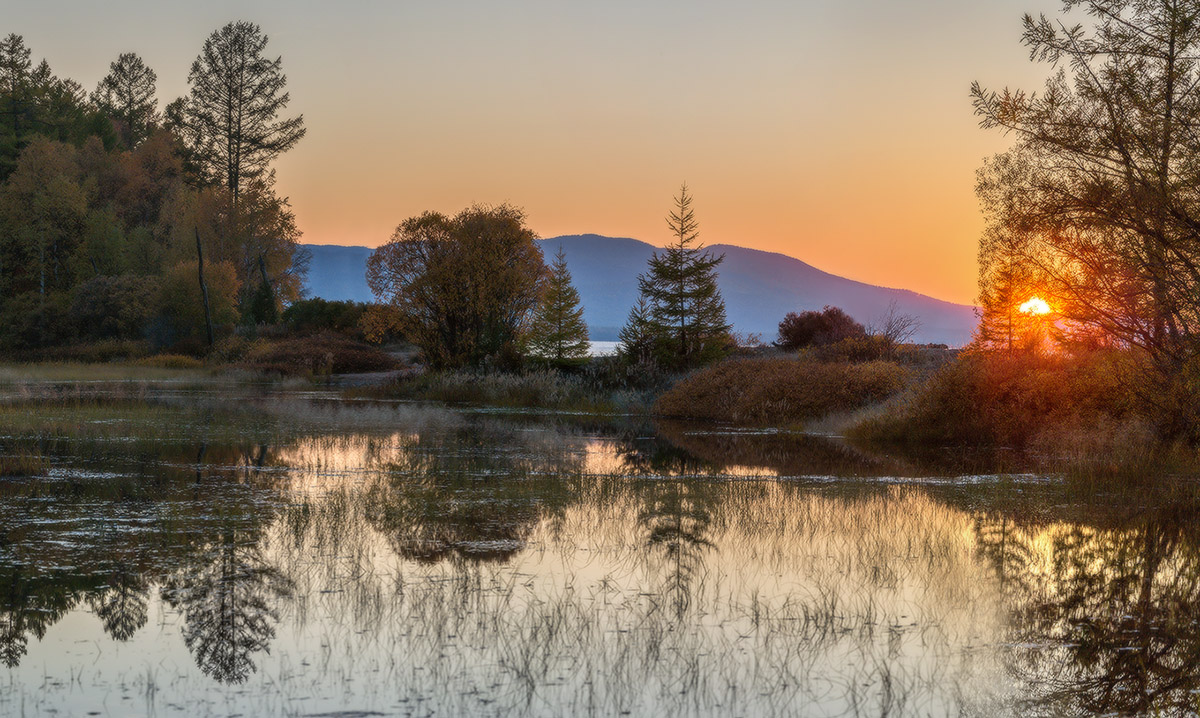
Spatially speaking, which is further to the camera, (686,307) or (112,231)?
(112,231)

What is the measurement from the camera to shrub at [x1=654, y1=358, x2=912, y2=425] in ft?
93.0

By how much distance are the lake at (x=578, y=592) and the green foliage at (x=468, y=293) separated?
2267 centimetres

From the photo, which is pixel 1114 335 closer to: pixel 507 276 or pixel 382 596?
pixel 382 596

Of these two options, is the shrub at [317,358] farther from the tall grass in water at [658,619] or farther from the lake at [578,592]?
the tall grass in water at [658,619]

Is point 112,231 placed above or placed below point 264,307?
above

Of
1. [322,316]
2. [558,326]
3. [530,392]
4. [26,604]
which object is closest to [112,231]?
[322,316]

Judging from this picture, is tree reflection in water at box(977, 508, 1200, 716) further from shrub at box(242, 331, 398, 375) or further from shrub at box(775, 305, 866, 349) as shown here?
shrub at box(775, 305, 866, 349)

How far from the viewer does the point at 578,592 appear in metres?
8.45

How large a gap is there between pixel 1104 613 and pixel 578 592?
4.25 meters

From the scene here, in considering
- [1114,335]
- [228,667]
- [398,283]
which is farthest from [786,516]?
[398,283]

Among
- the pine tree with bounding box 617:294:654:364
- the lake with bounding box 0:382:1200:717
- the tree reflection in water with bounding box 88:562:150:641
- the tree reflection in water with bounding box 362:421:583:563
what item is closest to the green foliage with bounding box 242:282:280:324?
the pine tree with bounding box 617:294:654:364

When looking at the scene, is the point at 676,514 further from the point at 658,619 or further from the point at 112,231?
the point at 112,231

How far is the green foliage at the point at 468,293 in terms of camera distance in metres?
39.4

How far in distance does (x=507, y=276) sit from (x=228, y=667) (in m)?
34.3
